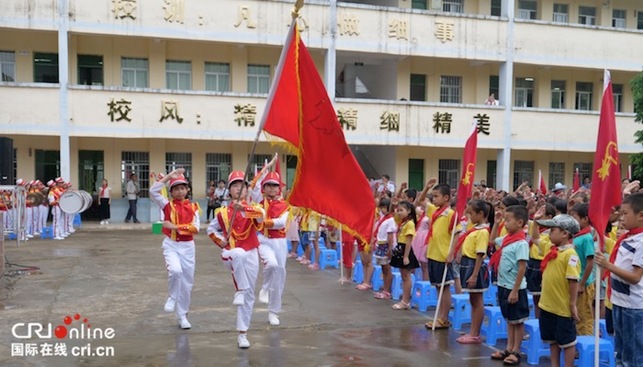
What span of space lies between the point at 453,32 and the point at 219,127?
9.21m

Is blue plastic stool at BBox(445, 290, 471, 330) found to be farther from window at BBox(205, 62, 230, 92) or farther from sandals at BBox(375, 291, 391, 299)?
window at BBox(205, 62, 230, 92)

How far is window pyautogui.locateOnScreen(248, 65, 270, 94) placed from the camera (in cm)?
2189

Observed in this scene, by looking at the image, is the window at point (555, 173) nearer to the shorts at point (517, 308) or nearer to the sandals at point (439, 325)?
the sandals at point (439, 325)

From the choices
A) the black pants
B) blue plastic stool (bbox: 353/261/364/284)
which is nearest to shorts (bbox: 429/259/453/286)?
blue plastic stool (bbox: 353/261/364/284)

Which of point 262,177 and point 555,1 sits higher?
point 555,1

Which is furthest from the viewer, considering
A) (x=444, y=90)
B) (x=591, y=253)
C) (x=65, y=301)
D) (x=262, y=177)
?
(x=444, y=90)

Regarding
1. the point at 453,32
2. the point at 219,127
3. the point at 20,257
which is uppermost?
the point at 453,32

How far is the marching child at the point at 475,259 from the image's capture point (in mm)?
6262

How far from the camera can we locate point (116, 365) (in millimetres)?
5457

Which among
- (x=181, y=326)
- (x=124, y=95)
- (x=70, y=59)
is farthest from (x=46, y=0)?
(x=181, y=326)

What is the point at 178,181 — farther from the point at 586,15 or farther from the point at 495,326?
the point at 586,15

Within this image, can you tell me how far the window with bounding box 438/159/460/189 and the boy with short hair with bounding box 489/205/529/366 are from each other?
18.2 meters

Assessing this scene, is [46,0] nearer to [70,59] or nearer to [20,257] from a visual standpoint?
[70,59]

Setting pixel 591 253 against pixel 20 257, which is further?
pixel 20 257
